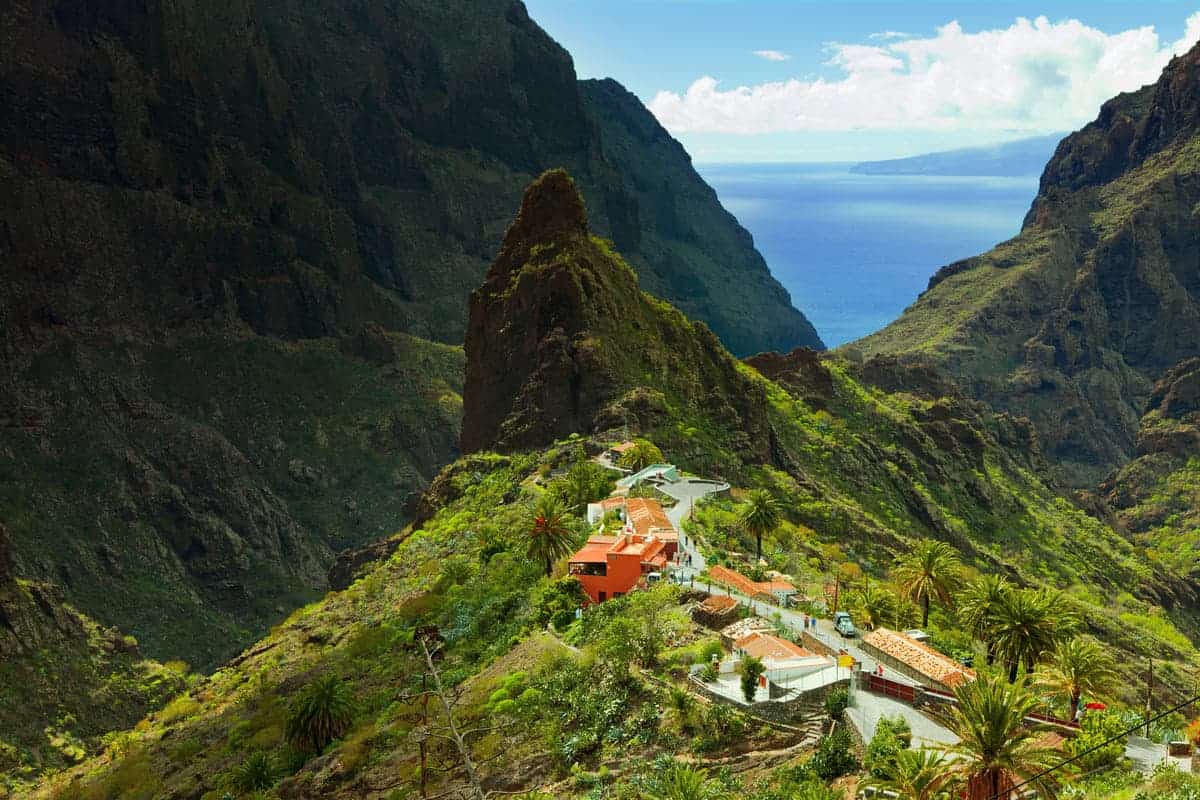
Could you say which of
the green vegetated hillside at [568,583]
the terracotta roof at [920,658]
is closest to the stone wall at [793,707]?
the green vegetated hillside at [568,583]

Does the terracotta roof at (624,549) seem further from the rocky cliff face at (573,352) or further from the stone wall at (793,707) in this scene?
the rocky cliff face at (573,352)

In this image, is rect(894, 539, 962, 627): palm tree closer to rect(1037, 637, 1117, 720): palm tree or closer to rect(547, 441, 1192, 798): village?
rect(547, 441, 1192, 798): village

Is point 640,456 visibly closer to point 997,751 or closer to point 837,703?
point 837,703

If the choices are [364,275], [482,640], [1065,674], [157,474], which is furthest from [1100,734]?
[364,275]

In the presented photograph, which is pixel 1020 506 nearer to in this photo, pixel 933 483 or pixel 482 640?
pixel 933 483

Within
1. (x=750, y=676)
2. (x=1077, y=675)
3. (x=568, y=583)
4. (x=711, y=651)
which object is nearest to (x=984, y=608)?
(x=1077, y=675)

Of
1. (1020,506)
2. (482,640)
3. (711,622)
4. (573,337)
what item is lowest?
(1020,506)
